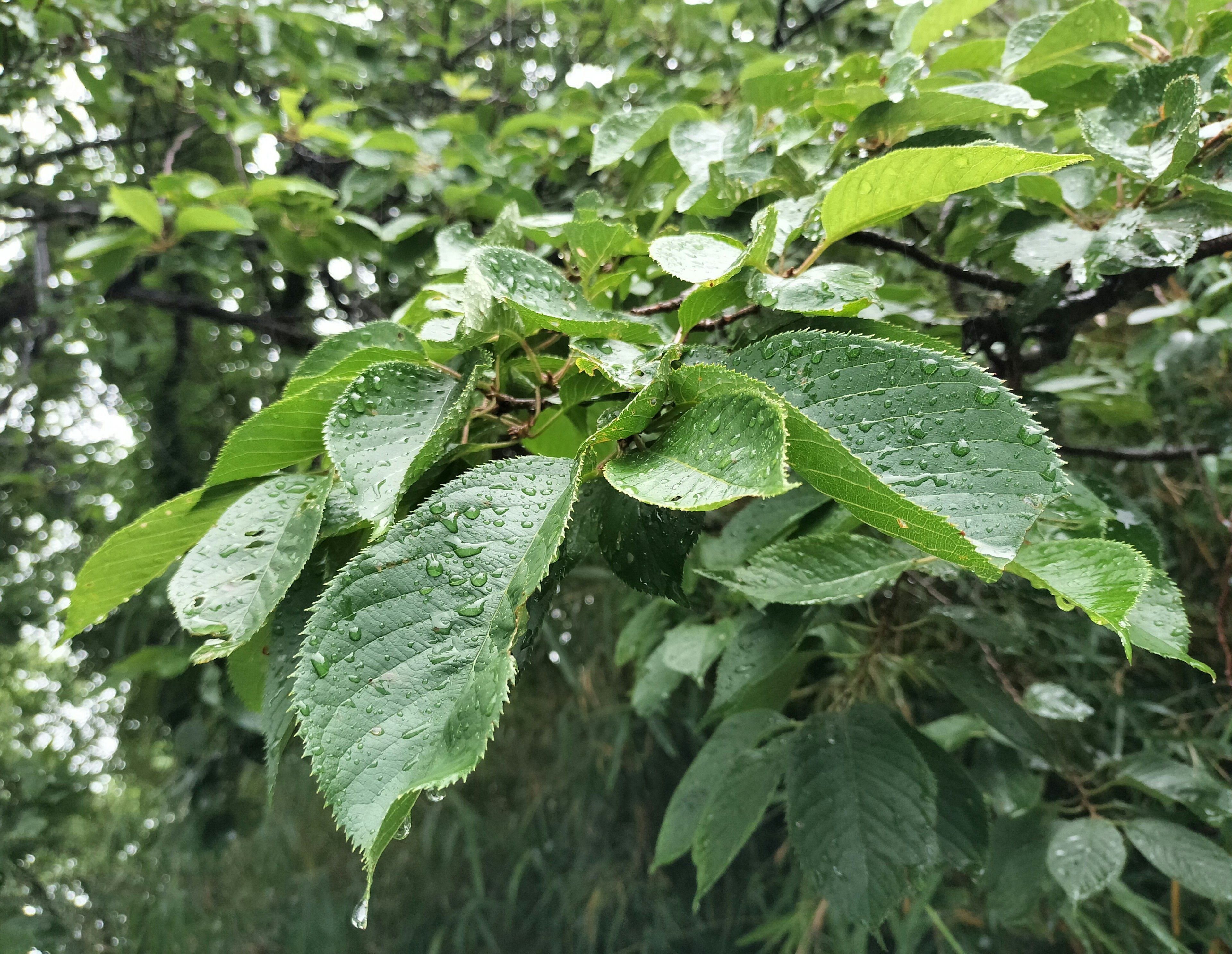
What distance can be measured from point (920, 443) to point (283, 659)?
0.97 feet

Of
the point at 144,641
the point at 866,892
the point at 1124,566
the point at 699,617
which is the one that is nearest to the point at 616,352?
the point at 1124,566

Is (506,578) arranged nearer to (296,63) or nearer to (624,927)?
(296,63)

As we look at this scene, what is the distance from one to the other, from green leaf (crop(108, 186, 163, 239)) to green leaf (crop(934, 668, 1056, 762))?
97cm

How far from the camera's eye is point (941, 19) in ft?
1.86

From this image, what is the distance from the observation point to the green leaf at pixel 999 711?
56 cm

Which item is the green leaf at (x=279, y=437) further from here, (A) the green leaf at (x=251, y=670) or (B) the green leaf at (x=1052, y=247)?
(B) the green leaf at (x=1052, y=247)

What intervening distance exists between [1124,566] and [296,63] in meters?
1.29

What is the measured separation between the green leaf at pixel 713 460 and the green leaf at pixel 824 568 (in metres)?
0.18

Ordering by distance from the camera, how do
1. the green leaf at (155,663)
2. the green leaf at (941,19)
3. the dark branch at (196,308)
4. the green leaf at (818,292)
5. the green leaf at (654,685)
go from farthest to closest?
the dark branch at (196,308), the green leaf at (155,663), the green leaf at (654,685), the green leaf at (941,19), the green leaf at (818,292)

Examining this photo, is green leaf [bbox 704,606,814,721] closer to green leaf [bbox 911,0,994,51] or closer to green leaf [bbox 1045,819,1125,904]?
green leaf [bbox 1045,819,1125,904]

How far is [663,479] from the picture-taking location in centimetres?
26

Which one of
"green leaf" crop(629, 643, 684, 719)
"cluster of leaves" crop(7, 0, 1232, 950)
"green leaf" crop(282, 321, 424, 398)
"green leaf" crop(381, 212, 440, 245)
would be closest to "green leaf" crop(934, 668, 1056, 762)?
"cluster of leaves" crop(7, 0, 1232, 950)

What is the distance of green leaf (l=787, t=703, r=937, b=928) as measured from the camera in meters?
0.49

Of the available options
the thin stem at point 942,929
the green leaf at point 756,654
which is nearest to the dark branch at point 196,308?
the green leaf at point 756,654
